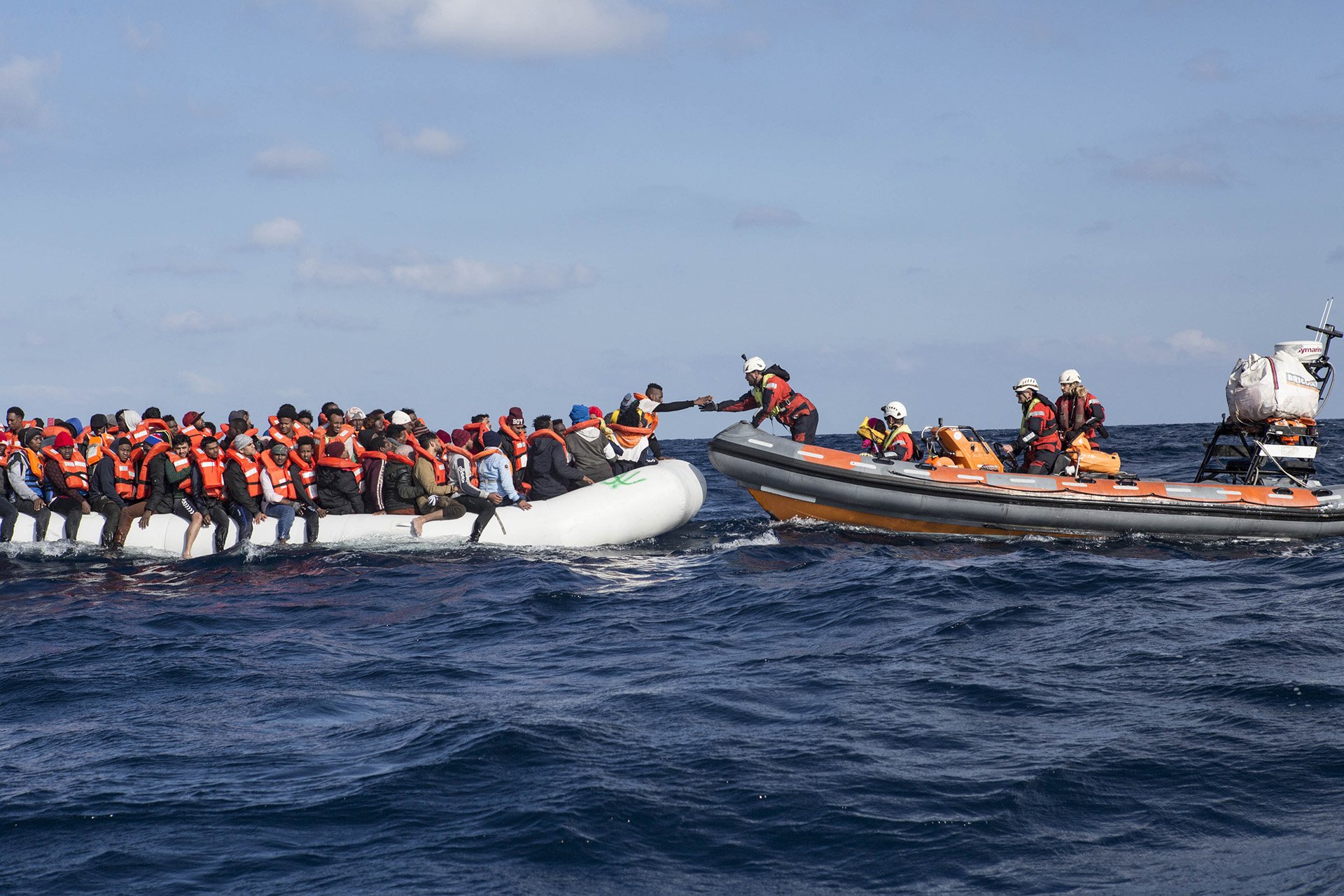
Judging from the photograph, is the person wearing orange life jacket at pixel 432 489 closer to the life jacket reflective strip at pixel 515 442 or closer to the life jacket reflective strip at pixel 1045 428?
the life jacket reflective strip at pixel 515 442

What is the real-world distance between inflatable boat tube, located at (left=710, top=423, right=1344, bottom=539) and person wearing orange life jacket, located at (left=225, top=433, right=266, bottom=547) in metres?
5.42

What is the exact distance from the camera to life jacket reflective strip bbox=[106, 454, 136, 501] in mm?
13125

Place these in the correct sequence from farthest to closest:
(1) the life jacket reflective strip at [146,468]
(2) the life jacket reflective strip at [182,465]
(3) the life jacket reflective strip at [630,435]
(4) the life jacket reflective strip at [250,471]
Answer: (3) the life jacket reflective strip at [630,435] < (2) the life jacket reflective strip at [182,465] < (1) the life jacket reflective strip at [146,468] < (4) the life jacket reflective strip at [250,471]

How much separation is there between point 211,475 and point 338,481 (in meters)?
1.30

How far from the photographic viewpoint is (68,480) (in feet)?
43.4

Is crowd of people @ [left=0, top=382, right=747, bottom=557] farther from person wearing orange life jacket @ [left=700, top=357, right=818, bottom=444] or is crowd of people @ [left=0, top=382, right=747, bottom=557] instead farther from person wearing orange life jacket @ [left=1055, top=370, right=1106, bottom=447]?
Result: person wearing orange life jacket @ [left=1055, top=370, right=1106, bottom=447]

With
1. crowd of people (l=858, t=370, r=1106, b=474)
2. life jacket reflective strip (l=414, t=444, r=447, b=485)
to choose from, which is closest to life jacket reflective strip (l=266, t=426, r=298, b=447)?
life jacket reflective strip (l=414, t=444, r=447, b=485)

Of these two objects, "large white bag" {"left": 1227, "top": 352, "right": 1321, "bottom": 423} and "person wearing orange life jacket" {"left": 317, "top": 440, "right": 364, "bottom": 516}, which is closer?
"large white bag" {"left": 1227, "top": 352, "right": 1321, "bottom": 423}

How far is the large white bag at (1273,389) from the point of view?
12.9m

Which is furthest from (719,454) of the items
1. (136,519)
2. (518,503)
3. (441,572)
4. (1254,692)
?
(1254,692)

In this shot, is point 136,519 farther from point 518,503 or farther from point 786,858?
point 786,858

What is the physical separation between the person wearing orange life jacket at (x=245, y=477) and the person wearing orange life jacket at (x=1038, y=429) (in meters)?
8.31

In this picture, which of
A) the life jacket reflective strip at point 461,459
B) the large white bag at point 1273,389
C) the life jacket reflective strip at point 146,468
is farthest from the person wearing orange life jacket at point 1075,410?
the life jacket reflective strip at point 146,468

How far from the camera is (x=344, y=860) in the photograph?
5.00m
